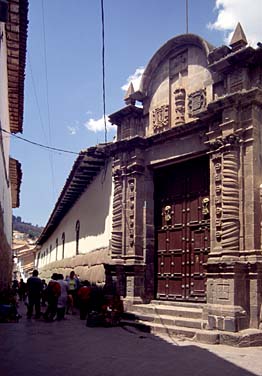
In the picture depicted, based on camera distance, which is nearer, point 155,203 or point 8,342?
point 8,342

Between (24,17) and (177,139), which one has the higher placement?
(24,17)

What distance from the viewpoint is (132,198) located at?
1256 cm

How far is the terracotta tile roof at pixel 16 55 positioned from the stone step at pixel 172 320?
664 cm

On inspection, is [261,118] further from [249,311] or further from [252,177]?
[249,311]

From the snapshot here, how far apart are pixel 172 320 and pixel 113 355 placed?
2791 millimetres

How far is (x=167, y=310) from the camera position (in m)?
10.7

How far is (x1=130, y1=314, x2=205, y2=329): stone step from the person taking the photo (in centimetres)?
960

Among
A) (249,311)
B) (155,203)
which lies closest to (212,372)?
(249,311)

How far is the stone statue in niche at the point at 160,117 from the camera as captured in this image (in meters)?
12.0

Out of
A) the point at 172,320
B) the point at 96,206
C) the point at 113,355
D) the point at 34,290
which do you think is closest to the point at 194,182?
the point at 172,320

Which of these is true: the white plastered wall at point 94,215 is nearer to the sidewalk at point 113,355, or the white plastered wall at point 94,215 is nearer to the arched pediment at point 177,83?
the arched pediment at point 177,83

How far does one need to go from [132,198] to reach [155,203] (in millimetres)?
616

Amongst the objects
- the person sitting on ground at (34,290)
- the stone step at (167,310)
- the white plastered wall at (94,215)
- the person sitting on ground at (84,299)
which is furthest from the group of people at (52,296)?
the white plastered wall at (94,215)

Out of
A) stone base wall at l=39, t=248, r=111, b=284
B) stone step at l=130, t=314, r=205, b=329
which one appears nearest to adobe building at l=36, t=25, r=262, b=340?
stone step at l=130, t=314, r=205, b=329
